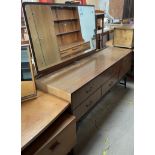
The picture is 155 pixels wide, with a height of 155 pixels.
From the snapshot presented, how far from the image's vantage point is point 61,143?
1264 mm

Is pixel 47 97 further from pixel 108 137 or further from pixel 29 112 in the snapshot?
pixel 108 137

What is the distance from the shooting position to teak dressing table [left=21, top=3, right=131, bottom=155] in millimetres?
1151

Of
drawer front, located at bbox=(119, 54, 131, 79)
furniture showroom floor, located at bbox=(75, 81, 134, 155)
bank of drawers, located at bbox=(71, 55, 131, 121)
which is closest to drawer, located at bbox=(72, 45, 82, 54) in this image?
bank of drawers, located at bbox=(71, 55, 131, 121)

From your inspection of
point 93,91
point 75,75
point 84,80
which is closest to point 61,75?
point 75,75

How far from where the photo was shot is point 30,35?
4.66 ft

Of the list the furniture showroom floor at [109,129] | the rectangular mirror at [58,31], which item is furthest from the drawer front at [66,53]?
the furniture showroom floor at [109,129]

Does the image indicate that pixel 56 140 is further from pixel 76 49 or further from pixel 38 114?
pixel 76 49

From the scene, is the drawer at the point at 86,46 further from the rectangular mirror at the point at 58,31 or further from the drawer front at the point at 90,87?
the drawer front at the point at 90,87

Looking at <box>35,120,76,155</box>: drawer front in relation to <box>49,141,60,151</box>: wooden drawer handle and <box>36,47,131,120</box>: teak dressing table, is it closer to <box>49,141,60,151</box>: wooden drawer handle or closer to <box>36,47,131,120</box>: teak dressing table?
<box>49,141,60,151</box>: wooden drawer handle

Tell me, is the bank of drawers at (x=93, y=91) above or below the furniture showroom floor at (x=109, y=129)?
above

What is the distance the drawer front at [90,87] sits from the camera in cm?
139

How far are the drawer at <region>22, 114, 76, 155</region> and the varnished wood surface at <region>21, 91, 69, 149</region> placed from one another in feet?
0.38
